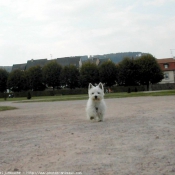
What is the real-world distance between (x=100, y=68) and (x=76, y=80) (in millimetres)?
6711

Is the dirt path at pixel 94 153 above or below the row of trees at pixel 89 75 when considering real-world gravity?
below

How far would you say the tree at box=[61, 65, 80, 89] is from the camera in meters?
84.8

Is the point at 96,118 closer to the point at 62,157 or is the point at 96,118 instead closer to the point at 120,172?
the point at 62,157

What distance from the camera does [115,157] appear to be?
622cm

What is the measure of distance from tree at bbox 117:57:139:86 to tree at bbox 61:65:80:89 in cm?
1104

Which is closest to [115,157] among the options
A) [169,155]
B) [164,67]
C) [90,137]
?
[169,155]

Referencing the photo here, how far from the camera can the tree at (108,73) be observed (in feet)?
270

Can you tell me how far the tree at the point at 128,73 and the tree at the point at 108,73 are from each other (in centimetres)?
206

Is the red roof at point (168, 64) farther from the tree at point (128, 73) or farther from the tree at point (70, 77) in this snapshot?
the tree at point (70, 77)

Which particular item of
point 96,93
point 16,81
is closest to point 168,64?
point 16,81

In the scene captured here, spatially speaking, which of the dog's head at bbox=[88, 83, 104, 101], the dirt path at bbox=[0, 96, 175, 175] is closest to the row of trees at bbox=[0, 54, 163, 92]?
the dog's head at bbox=[88, 83, 104, 101]

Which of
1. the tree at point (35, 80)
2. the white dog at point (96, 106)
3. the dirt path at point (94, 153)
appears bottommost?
the dirt path at point (94, 153)

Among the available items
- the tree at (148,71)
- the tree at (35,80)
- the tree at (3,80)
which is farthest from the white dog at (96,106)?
the tree at (3,80)

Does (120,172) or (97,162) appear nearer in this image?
(120,172)
